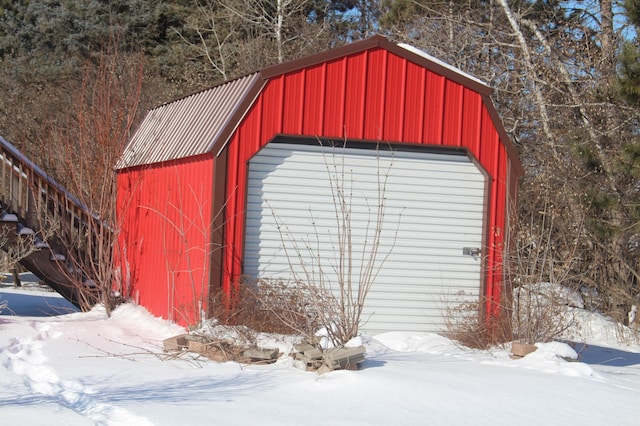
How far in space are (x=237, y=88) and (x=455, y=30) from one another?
40.2 ft

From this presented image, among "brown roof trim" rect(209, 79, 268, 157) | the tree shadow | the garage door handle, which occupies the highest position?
"brown roof trim" rect(209, 79, 268, 157)

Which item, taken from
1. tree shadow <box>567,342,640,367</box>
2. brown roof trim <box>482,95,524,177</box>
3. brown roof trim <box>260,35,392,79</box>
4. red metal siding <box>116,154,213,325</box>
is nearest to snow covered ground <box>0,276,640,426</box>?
tree shadow <box>567,342,640,367</box>

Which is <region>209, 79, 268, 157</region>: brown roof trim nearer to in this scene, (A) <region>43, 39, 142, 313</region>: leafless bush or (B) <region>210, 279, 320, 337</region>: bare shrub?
(B) <region>210, 279, 320, 337</region>: bare shrub

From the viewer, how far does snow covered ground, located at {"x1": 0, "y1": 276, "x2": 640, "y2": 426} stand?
7.83 meters

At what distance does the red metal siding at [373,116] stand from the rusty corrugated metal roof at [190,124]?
0.25 m

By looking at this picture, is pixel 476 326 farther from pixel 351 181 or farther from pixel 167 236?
pixel 167 236

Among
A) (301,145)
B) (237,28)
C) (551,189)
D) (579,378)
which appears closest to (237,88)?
(301,145)

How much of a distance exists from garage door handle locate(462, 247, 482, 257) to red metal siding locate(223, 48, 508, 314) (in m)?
0.21

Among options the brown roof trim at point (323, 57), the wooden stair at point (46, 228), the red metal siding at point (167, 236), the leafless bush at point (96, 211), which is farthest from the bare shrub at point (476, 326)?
the wooden stair at point (46, 228)

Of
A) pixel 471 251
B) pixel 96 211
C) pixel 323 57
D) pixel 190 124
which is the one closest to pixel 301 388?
pixel 471 251

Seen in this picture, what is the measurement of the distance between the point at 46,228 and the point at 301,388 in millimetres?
7637

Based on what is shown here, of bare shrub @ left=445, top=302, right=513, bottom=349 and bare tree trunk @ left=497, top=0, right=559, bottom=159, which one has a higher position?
bare tree trunk @ left=497, top=0, right=559, bottom=159

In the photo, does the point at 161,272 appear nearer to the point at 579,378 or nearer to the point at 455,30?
the point at 579,378

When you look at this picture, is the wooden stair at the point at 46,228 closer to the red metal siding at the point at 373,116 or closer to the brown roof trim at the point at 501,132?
the red metal siding at the point at 373,116
